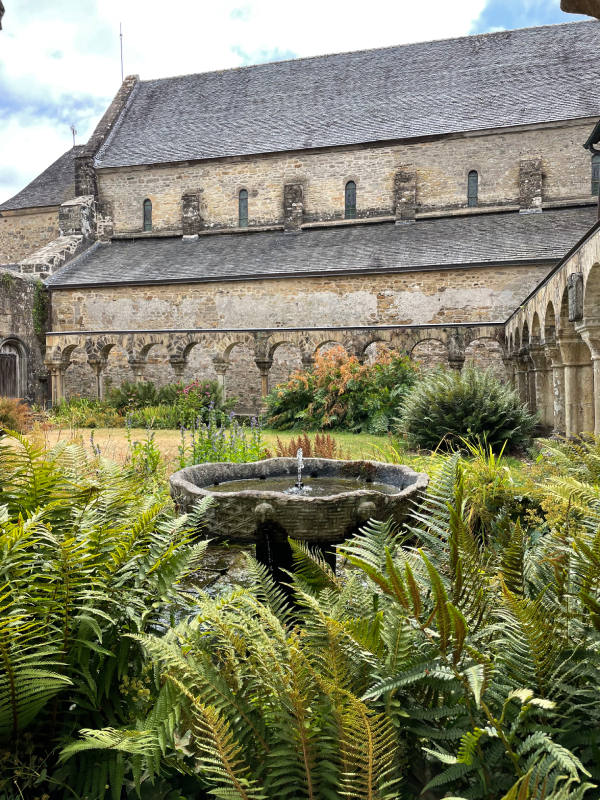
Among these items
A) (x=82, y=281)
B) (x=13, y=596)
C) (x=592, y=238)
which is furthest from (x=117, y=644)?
(x=82, y=281)

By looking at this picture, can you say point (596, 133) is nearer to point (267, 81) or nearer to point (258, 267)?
point (258, 267)

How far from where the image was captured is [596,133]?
34.7ft

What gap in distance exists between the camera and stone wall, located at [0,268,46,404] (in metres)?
18.9

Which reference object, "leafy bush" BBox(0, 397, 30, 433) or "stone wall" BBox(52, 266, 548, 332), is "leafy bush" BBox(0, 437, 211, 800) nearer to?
"leafy bush" BBox(0, 397, 30, 433)

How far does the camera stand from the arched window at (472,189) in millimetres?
20000

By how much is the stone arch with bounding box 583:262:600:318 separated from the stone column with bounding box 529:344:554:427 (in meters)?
3.65

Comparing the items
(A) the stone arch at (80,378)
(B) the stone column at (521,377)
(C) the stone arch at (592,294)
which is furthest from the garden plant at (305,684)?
(A) the stone arch at (80,378)

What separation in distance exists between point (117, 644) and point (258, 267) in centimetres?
1777

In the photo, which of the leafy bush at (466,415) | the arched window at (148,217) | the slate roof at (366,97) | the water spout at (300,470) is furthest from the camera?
the arched window at (148,217)

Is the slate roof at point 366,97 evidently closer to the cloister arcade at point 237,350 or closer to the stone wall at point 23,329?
the stone wall at point 23,329

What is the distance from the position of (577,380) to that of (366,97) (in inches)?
654

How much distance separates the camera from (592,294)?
7.31 m

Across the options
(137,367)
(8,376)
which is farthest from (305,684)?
(8,376)

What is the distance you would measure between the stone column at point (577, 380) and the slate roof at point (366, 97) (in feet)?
42.0
